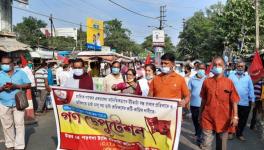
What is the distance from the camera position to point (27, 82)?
25.4 feet

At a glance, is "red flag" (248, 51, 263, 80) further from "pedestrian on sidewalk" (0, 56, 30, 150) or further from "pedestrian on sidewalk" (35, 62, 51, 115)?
"pedestrian on sidewalk" (35, 62, 51, 115)

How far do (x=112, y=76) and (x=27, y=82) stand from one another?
159 cm

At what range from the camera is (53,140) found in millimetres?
8812

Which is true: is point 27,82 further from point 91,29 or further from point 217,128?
point 91,29

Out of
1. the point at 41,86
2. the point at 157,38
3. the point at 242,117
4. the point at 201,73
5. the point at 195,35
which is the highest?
the point at 195,35

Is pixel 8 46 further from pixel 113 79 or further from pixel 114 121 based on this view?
pixel 114 121

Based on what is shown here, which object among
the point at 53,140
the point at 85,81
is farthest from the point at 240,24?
the point at 85,81

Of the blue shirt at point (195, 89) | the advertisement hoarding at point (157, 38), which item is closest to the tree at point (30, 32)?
the advertisement hoarding at point (157, 38)

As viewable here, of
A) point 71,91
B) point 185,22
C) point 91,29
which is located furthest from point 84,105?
point 185,22

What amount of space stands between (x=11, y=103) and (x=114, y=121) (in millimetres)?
2401

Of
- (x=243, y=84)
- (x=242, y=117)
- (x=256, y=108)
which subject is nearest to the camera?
(x=243, y=84)

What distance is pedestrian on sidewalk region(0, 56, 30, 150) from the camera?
297 inches

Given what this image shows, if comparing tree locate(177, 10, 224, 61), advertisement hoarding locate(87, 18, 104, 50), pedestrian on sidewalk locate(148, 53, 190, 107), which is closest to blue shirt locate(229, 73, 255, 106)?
pedestrian on sidewalk locate(148, 53, 190, 107)

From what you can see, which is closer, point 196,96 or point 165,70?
point 165,70
